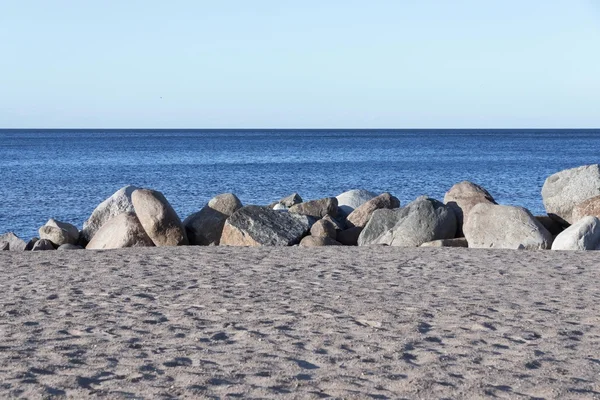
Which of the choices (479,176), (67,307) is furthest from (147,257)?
(479,176)

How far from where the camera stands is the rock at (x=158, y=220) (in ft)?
51.0

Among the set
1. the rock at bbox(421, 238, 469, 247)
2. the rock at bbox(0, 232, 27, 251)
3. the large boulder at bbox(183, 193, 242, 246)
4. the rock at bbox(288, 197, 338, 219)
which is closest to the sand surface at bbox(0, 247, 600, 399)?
the rock at bbox(421, 238, 469, 247)

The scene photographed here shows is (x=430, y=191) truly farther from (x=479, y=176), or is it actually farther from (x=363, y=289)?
(x=363, y=289)

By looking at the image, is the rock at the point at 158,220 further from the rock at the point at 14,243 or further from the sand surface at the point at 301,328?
the sand surface at the point at 301,328

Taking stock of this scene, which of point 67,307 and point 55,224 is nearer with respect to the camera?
point 67,307

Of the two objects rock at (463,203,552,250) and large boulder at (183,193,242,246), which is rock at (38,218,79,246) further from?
rock at (463,203,552,250)

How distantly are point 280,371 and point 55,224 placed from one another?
37.5 feet

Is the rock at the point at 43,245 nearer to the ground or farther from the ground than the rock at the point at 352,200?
nearer to the ground

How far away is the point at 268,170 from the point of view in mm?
55781

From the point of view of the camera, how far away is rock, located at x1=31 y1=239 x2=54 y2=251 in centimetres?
1623

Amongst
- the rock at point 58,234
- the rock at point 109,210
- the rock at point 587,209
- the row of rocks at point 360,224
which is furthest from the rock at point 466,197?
the rock at point 58,234

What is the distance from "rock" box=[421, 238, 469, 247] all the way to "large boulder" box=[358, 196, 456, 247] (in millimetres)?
268

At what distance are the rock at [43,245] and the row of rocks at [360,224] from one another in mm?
18

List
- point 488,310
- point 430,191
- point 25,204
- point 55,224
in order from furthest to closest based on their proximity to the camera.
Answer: point 430,191 < point 25,204 < point 55,224 < point 488,310
